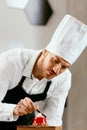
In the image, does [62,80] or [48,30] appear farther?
[48,30]

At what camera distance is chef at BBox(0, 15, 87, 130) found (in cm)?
125

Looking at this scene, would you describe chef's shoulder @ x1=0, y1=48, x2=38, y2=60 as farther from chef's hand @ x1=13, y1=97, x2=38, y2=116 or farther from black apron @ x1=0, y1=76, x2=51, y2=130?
chef's hand @ x1=13, y1=97, x2=38, y2=116

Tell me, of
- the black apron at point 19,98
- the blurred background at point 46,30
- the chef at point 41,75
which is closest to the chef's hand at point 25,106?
the chef at point 41,75

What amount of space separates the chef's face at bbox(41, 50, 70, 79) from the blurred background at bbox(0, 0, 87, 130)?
276 mm

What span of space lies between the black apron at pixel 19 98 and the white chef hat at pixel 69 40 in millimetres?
185

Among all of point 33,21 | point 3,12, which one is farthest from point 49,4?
point 3,12

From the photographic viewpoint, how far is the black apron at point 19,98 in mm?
1335

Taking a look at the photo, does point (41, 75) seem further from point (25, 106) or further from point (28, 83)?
point (25, 106)

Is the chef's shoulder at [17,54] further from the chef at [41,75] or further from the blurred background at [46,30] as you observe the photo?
the blurred background at [46,30]

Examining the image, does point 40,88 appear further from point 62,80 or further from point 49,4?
point 49,4

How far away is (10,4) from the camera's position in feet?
4.88

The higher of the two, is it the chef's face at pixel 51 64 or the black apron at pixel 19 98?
the chef's face at pixel 51 64

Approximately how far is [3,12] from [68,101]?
0.54 m

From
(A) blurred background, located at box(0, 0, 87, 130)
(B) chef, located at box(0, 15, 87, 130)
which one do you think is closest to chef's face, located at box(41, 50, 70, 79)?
(B) chef, located at box(0, 15, 87, 130)
